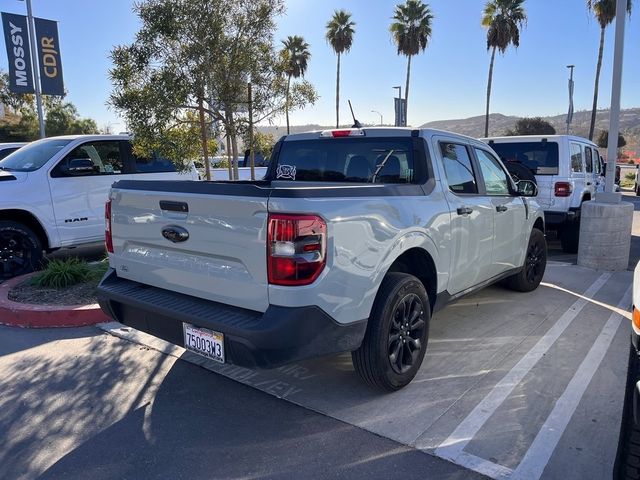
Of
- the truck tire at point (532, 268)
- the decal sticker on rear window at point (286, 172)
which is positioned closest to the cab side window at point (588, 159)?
the truck tire at point (532, 268)

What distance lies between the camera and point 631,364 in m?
2.23

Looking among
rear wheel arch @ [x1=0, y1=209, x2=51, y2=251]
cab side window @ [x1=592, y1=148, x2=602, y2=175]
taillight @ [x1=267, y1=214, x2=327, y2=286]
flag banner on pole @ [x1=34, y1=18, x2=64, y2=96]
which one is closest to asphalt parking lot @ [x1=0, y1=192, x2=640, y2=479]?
taillight @ [x1=267, y1=214, x2=327, y2=286]

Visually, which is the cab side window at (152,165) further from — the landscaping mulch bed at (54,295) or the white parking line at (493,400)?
the white parking line at (493,400)

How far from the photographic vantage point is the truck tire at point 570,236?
8.82 m

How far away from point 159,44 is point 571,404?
5.95 m

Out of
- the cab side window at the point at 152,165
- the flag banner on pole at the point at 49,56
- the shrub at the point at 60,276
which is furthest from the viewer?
the flag banner on pole at the point at 49,56

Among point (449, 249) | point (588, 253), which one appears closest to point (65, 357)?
point (449, 249)

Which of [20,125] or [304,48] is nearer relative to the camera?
[20,125]

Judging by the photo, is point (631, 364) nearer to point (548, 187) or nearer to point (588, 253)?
point (588, 253)

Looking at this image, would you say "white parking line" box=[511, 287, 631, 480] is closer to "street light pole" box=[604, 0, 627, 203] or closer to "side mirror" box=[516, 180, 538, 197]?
"side mirror" box=[516, 180, 538, 197]

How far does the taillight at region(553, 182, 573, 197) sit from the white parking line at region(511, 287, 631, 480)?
161 inches

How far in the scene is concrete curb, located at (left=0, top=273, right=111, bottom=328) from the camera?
496 cm

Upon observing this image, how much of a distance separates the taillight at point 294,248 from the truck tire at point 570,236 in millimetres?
7335

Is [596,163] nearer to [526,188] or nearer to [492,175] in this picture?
[526,188]
